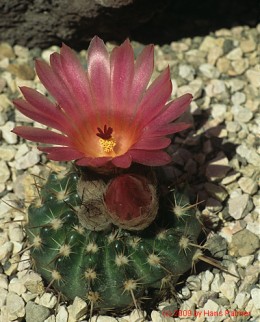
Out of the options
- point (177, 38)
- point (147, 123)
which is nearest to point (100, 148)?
point (147, 123)

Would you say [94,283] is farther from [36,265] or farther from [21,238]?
[21,238]

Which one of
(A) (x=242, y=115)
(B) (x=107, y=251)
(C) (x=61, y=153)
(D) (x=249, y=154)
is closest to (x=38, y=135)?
(C) (x=61, y=153)

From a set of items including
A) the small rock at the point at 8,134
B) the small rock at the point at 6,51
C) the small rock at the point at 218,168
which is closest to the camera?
the small rock at the point at 218,168

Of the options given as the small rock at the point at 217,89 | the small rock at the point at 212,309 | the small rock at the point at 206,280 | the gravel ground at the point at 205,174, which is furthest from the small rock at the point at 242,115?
the small rock at the point at 212,309

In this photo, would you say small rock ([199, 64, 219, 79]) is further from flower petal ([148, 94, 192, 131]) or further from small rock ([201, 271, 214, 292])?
flower petal ([148, 94, 192, 131])

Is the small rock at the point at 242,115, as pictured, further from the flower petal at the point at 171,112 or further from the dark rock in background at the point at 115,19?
the flower petal at the point at 171,112

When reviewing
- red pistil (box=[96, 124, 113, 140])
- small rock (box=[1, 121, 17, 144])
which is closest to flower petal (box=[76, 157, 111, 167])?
red pistil (box=[96, 124, 113, 140])

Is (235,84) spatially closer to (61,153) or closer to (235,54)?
(235,54)
